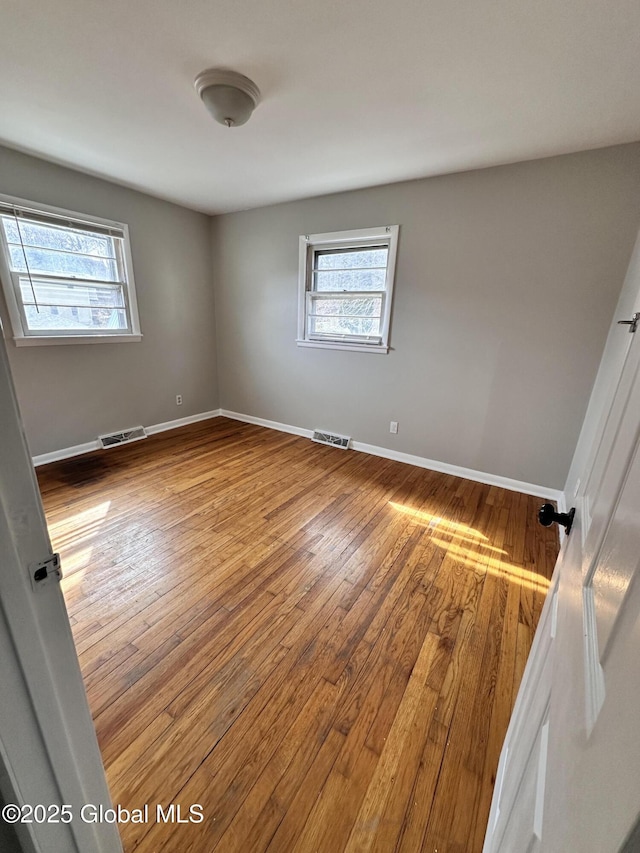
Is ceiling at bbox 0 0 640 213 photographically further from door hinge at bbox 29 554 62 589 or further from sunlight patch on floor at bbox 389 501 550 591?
sunlight patch on floor at bbox 389 501 550 591

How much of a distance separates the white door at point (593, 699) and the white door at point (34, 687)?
710 millimetres

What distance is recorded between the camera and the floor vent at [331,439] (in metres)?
3.69

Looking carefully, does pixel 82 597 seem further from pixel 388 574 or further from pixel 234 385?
pixel 234 385

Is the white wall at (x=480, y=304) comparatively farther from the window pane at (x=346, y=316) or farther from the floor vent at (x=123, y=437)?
the floor vent at (x=123, y=437)

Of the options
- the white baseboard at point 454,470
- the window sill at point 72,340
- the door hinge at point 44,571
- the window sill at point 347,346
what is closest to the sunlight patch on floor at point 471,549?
the white baseboard at point 454,470

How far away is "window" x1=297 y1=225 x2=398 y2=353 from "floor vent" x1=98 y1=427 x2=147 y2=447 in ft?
6.75

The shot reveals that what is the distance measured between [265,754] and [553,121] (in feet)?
10.7

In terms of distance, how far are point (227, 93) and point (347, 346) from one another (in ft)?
6.89

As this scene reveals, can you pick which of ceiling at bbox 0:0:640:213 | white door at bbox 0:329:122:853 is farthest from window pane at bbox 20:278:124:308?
white door at bbox 0:329:122:853

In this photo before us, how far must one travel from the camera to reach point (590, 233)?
2264 mm

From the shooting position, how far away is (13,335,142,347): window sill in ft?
9.26

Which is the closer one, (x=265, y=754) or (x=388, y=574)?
(x=265, y=754)

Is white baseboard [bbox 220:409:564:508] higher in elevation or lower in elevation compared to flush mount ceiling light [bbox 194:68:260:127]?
lower

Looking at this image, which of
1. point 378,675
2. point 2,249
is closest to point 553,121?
point 378,675
